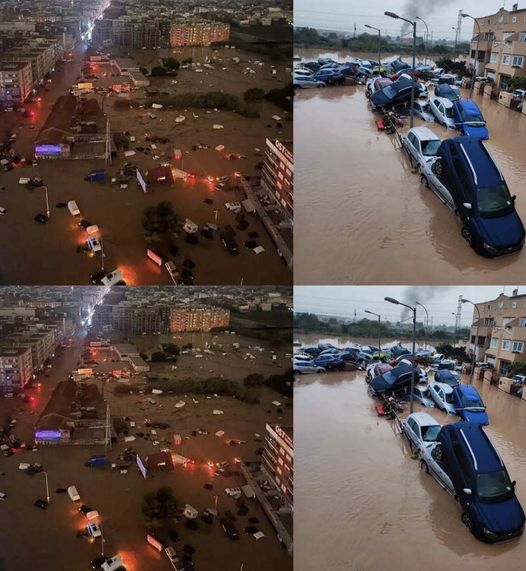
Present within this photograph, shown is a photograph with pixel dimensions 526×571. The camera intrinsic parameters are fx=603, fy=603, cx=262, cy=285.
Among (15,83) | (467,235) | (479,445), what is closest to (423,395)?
(479,445)

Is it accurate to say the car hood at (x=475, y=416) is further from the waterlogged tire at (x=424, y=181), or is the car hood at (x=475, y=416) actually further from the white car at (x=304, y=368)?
the waterlogged tire at (x=424, y=181)

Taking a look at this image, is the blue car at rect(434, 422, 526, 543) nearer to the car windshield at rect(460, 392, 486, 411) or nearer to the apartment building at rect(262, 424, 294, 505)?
the car windshield at rect(460, 392, 486, 411)

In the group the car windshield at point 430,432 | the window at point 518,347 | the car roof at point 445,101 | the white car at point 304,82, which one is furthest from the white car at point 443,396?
the white car at point 304,82

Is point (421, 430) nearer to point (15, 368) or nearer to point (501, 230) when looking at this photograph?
point (501, 230)

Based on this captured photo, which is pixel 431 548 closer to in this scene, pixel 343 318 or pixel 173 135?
pixel 343 318

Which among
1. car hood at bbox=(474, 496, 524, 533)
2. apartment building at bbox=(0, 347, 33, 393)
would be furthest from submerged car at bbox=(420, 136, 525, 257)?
apartment building at bbox=(0, 347, 33, 393)

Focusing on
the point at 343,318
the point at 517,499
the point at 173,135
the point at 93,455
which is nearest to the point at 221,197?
the point at 173,135
